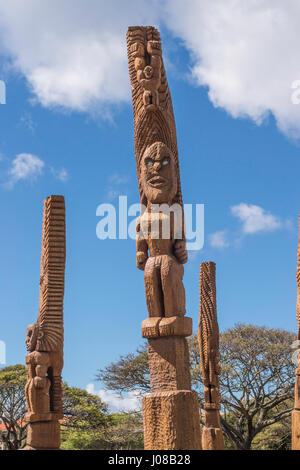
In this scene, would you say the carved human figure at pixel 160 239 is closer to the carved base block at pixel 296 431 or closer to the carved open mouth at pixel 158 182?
the carved open mouth at pixel 158 182

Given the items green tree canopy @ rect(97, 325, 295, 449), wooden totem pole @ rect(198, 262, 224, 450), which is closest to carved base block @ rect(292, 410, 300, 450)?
wooden totem pole @ rect(198, 262, 224, 450)

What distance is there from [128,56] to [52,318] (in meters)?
4.41

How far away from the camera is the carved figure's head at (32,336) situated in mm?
9703

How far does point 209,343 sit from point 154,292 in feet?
22.4

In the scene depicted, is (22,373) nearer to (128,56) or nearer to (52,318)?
(52,318)

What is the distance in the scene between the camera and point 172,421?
240 inches

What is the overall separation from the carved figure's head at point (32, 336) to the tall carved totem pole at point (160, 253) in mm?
3453

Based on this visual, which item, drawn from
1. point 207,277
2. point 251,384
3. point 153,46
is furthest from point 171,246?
point 251,384

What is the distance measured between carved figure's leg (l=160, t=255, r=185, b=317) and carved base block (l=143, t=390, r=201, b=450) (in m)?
0.87

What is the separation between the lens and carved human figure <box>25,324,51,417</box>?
9375mm

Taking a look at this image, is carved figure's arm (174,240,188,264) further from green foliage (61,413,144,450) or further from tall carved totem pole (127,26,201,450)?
green foliage (61,413,144,450)

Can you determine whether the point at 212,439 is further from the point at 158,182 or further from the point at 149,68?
the point at 149,68

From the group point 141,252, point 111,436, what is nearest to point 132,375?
point 111,436

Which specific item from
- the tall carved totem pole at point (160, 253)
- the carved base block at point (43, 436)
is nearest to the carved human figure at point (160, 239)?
the tall carved totem pole at point (160, 253)
